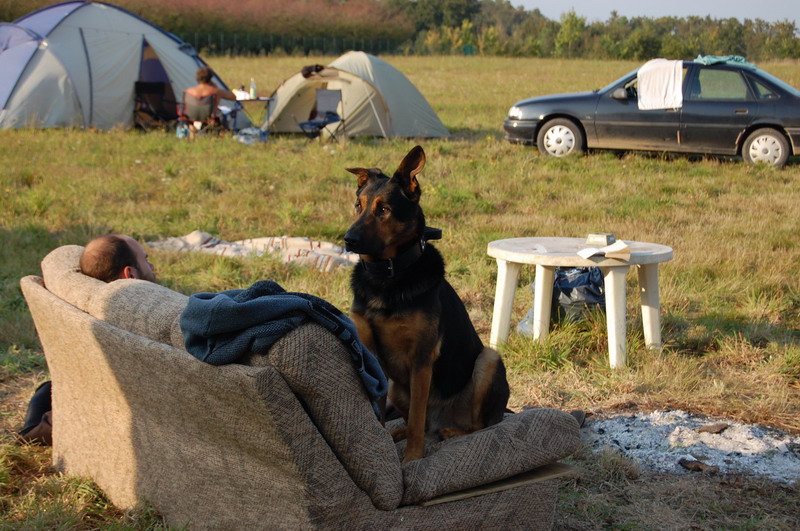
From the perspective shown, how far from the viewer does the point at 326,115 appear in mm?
14680

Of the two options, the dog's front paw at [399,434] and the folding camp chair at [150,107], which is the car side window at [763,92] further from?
the dog's front paw at [399,434]

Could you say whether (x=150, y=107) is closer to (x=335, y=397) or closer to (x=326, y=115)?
(x=326, y=115)

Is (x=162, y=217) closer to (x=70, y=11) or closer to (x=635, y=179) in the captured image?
(x=635, y=179)

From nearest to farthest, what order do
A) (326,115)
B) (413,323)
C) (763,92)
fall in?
(413,323) < (763,92) < (326,115)

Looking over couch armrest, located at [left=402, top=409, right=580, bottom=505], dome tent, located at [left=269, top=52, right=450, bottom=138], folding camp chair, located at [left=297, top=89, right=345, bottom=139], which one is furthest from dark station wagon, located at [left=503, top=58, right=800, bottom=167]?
couch armrest, located at [left=402, top=409, right=580, bottom=505]

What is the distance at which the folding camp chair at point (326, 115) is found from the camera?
47.7ft

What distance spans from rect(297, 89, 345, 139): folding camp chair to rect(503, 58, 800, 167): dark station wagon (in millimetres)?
3389

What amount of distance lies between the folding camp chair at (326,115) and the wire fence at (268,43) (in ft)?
93.6

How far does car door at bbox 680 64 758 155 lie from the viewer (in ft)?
40.8

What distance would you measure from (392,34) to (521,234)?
158 ft

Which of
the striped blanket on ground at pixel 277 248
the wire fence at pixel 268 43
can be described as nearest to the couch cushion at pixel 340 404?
the striped blanket on ground at pixel 277 248

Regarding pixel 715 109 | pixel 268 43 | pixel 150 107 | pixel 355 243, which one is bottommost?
pixel 355 243

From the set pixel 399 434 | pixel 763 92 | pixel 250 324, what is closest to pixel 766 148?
pixel 763 92

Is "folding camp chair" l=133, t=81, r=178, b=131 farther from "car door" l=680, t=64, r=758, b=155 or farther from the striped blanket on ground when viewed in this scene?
"car door" l=680, t=64, r=758, b=155
